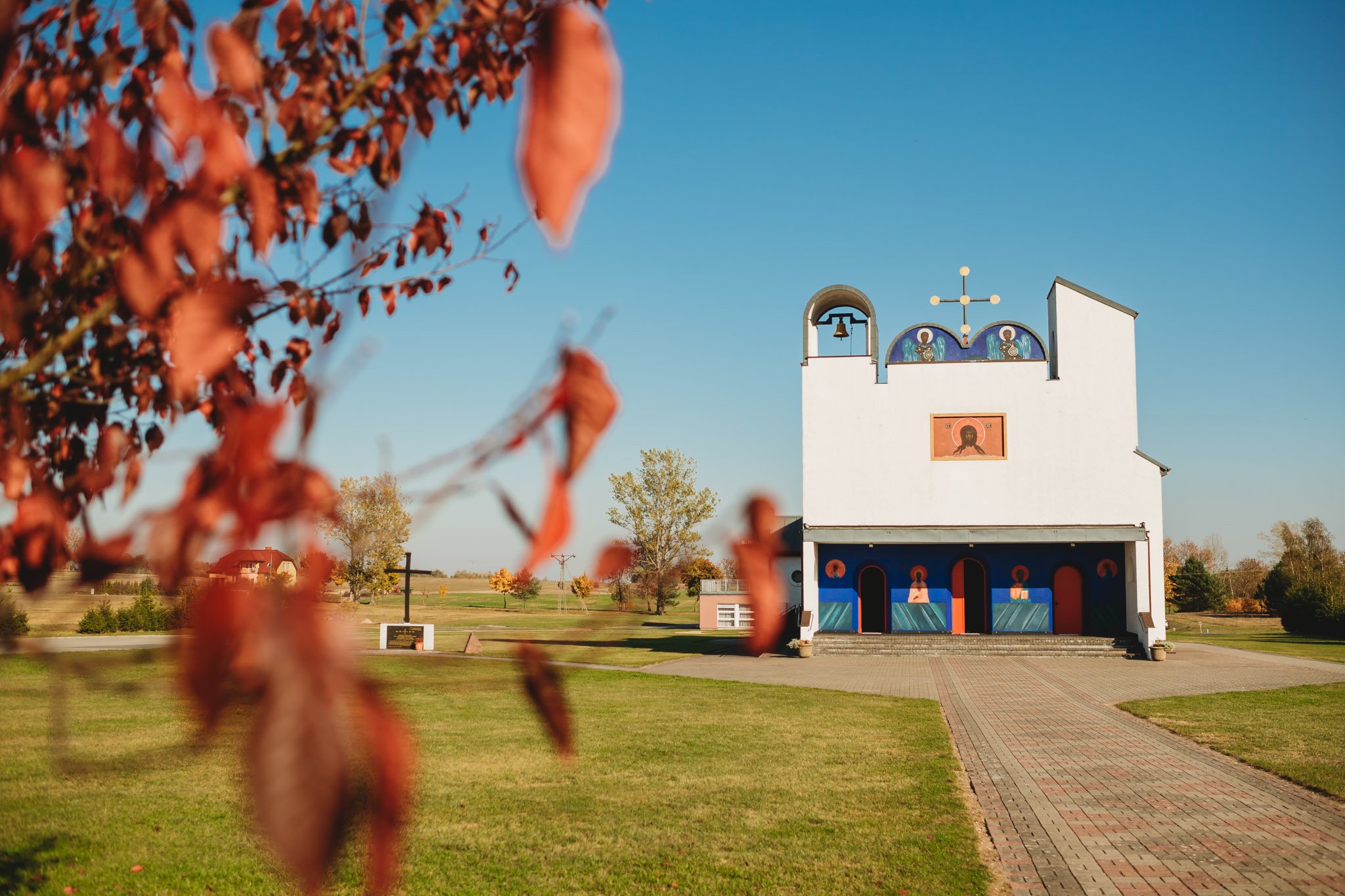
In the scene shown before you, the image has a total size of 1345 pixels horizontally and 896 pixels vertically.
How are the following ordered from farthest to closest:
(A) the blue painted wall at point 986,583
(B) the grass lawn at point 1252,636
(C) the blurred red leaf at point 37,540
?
1. (B) the grass lawn at point 1252,636
2. (A) the blue painted wall at point 986,583
3. (C) the blurred red leaf at point 37,540

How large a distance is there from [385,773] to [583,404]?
33cm

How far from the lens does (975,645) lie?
990 inches

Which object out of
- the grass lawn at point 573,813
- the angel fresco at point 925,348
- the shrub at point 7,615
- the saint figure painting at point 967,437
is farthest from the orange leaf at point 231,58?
the angel fresco at point 925,348

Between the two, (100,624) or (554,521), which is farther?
(100,624)

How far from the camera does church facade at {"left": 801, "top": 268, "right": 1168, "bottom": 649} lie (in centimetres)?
2508

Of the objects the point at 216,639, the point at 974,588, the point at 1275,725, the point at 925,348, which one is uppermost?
the point at 925,348

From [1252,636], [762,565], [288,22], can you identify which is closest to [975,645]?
[1252,636]

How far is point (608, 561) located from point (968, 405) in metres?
26.1

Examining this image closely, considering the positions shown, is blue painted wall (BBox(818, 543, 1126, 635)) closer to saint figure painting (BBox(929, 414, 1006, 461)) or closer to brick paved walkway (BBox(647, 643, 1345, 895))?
saint figure painting (BBox(929, 414, 1006, 461))

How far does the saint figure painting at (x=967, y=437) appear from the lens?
25.6 meters

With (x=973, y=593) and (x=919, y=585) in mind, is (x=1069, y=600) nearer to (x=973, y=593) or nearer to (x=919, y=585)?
(x=973, y=593)

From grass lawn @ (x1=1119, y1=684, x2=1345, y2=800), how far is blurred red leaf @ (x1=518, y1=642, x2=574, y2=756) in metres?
10.8

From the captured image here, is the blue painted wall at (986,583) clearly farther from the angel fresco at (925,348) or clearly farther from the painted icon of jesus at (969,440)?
the angel fresco at (925,348)

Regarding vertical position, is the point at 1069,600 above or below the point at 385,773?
below
